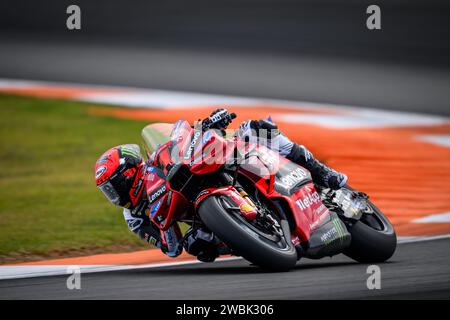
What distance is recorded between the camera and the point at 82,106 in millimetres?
16062

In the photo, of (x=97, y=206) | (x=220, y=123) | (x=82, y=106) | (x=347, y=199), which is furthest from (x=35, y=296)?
(x=82, y=106)

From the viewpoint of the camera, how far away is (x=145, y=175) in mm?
7043

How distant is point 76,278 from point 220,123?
160cm

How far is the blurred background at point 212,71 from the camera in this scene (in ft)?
38.0

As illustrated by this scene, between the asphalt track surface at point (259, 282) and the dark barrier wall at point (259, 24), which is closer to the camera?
the asphalt track surface at point (259, 282)

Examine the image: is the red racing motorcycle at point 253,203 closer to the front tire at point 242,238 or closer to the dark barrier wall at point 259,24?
the front tire at point 242,238

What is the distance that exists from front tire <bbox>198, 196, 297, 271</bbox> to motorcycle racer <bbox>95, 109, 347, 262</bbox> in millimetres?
522

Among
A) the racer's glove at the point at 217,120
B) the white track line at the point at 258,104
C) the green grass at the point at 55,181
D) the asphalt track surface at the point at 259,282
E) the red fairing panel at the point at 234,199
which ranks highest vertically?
the racer's glove at the point at 217,120

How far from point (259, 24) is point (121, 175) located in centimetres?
1006

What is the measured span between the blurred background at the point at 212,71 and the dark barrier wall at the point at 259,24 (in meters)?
0.02

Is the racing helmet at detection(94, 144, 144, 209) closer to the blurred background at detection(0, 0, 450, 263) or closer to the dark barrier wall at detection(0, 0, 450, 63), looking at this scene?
the blurred background at detection(0, 0, 450, 263)

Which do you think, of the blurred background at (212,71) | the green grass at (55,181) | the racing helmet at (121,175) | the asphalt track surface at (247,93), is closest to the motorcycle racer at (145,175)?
the racing helmet at (121,175)

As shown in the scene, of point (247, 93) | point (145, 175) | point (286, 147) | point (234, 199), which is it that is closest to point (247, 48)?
point (247, 93)
